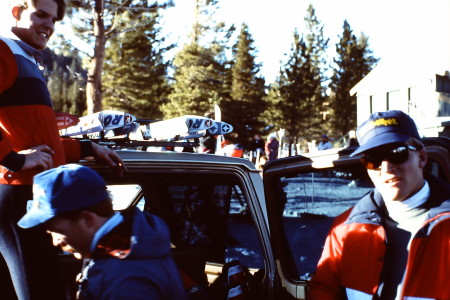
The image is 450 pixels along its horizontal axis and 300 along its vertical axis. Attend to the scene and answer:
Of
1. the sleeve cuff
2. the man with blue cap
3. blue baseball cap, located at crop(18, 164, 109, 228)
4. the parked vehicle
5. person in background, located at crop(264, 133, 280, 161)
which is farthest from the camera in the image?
person in background, located at crop(264, 133, 280, 161)

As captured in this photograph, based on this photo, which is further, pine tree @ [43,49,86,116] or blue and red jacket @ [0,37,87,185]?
pine tree @ [43,49,86,116]

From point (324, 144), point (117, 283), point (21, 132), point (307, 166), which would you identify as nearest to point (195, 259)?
→ point (307, 166)

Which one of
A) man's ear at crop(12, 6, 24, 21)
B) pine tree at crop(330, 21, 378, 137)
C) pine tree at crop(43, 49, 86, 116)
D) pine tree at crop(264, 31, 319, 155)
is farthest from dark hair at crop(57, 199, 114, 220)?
pine tree at crop(43, 49, 86, 116)

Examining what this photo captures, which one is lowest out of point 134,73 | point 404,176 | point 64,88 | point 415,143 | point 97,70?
point 404,176

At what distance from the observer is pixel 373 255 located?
187 cm

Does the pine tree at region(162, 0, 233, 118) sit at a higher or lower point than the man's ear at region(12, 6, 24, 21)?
A: higher

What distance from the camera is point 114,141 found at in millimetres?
2918

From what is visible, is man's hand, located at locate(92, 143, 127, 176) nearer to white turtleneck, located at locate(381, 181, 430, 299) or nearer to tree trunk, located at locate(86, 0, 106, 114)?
white turtleneck, located at locate(381, 181, 430, 299)

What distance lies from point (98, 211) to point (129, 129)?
1.72m

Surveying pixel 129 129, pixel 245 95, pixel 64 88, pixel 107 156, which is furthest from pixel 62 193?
pixel 64 88

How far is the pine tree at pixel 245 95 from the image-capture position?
125ft

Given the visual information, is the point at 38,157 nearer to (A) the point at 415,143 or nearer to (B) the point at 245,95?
(A) the point at 415,143

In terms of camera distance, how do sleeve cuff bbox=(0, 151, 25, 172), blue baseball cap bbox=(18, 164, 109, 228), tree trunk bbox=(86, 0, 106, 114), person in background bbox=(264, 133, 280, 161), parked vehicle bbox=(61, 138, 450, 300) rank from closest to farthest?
blue baseball cap bbox=(18, 164, 109, 228)
sleeve cuff bbox=(0, 151, 25, 172)
parked vehicle bbox=(61, 138, 450, 300)
tree trunk bbox=(86, 0, 106, 114)
person in background bbox=(264, 133, 280, 161)

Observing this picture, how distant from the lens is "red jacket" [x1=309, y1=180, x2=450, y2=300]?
1757 mm
